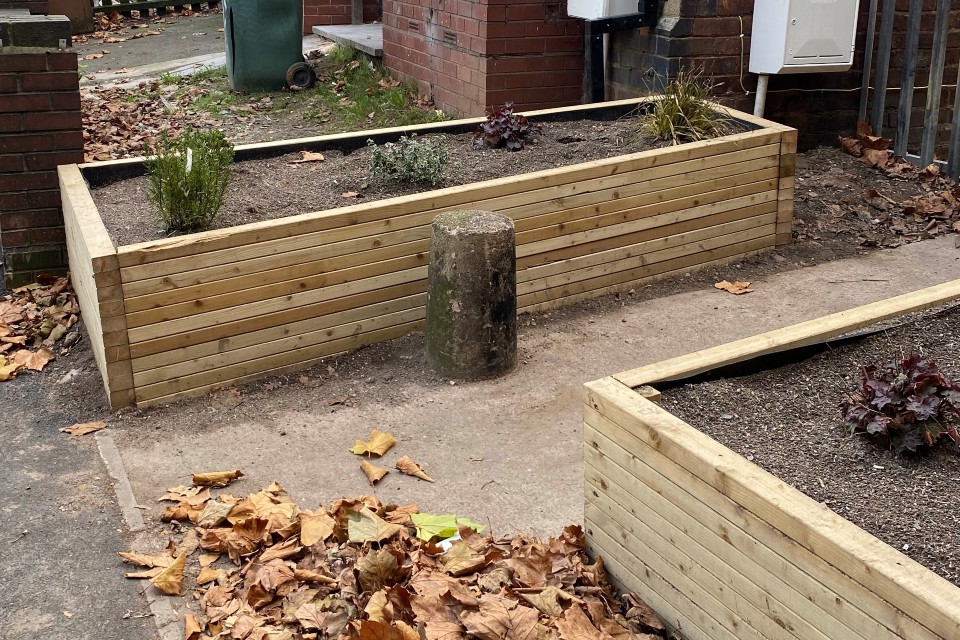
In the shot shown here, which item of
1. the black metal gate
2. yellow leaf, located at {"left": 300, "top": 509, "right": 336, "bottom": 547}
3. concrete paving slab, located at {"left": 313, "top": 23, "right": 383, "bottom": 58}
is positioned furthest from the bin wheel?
yellow leaf, located at {"left": 300, "top": 509, "right": 336, "bottom": 547}

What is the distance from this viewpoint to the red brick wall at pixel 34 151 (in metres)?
5.86

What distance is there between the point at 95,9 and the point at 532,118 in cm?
1085

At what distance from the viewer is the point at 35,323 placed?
18.7 feet

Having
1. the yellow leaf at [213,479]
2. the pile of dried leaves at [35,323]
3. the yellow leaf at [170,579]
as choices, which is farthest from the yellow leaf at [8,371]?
the yellow leaf at [170,579]

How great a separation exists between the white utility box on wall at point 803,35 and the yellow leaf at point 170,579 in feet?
17.6

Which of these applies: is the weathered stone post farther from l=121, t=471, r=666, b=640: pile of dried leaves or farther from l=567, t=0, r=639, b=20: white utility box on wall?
l=567, t=0, r=639, b=20: white utility box on wall

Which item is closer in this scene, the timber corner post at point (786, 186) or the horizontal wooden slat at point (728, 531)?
the horizontal wooden slat at point (728, 531)

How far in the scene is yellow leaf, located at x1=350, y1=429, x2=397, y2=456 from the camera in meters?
4.33

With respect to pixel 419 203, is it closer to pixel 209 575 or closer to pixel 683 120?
pixel 683 120

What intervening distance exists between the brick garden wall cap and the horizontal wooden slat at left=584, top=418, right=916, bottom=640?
4146 mm

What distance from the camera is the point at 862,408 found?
3061 mm

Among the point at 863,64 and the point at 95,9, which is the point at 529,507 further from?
the point at 95,9

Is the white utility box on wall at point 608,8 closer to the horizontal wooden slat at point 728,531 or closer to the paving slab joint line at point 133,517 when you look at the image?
the paving slab joint line at point 133,517

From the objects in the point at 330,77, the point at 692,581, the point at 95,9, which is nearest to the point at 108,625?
the point at 692,581
